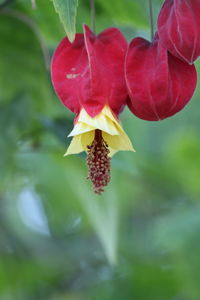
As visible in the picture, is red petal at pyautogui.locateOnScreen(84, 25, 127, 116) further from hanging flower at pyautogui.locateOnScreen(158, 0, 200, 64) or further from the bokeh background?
the bokeh background

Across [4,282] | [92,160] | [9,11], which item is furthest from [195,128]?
[92,160]

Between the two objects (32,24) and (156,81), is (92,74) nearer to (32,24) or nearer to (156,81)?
(156,81)

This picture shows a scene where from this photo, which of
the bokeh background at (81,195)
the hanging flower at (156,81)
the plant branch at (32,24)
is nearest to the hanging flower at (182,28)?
the hanging flower at (156,81)

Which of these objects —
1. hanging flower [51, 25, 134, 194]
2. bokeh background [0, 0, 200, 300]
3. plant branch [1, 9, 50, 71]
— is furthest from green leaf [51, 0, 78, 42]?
plant branch [1, 9, 50, 71]

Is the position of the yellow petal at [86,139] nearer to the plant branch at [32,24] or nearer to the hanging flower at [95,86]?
the hanging flower at [95,86]

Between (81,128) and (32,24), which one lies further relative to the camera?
(32,24)

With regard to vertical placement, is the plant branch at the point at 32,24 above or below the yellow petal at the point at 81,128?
above

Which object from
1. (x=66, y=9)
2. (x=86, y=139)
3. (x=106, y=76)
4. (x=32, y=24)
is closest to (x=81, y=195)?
(x=32, y=24)
